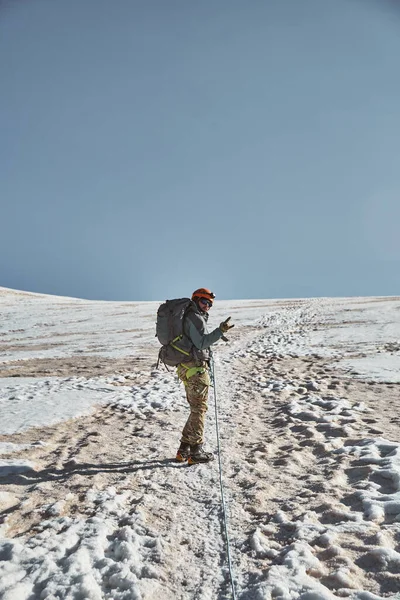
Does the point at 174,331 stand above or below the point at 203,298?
below

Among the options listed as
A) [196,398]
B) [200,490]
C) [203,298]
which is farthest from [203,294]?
[200,490]

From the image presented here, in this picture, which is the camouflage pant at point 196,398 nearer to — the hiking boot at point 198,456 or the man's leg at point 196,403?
the man's leg at point 196,403

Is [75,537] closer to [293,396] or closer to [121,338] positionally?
[293,396]

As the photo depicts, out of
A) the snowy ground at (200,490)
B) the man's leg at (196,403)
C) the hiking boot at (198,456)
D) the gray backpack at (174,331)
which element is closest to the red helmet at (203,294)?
the gray backpack at (174,331)

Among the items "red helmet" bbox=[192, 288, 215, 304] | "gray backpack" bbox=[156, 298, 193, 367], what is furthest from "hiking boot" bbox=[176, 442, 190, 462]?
"red helmet" bbox=[192, 288, 215, 304]

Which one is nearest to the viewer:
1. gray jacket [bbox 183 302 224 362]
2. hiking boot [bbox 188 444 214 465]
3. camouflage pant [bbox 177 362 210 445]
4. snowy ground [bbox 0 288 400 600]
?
snowy ground [bbox 0 288 400 600]

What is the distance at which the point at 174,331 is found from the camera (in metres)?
7.18

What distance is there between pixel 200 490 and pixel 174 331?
267 cm

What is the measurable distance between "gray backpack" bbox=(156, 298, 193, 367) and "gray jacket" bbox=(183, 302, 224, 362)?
8 centimetres

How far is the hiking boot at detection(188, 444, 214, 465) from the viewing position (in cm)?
723

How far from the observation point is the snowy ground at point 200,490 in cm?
406

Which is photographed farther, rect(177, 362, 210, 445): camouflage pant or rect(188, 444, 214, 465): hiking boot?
rect(177, 362, 210, 445): camouflage pant

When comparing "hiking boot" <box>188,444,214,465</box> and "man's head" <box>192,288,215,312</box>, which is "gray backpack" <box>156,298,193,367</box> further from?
"hiking boot" <box>188,444,214,465</box>

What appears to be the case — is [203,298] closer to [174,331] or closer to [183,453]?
[174,331]
